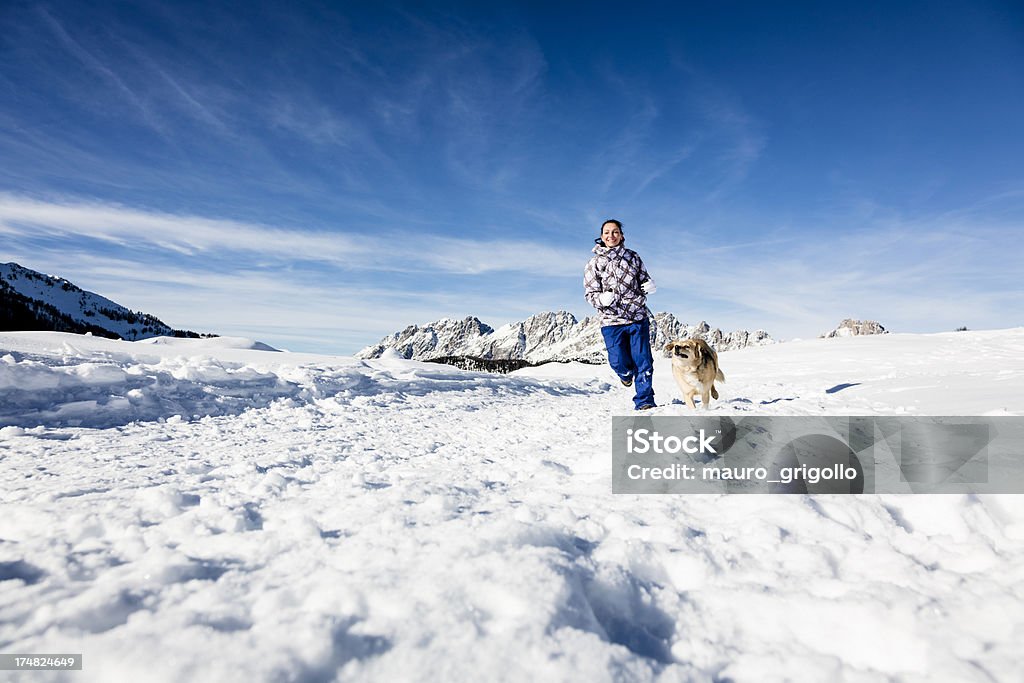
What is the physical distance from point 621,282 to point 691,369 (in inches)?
66.3

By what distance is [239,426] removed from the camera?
16.5 ft

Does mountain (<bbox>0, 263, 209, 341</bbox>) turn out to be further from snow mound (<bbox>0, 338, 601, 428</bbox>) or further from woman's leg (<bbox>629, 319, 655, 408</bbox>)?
woman's leg (<bbox>629, 319, 655, 408</bbox>)

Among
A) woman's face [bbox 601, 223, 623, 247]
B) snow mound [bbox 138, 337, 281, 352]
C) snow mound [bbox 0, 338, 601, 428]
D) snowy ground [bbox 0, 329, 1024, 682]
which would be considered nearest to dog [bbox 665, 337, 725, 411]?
woman's face [bbox 601, 223, 623, 247]

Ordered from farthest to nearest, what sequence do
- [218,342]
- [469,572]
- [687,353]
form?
[218,342] < [687,353] < [469,572]

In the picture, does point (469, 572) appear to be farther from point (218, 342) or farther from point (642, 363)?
point (218, 342)

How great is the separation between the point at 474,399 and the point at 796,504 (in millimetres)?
6133

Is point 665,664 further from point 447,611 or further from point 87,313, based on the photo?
point 87,313

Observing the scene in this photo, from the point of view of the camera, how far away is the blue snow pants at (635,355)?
22.0 ft

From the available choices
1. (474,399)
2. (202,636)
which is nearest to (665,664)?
(202,636)

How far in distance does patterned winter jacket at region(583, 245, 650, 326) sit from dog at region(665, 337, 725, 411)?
3.14 ft

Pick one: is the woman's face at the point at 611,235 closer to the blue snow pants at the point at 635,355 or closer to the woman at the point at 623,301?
the woman at the point at 623,301

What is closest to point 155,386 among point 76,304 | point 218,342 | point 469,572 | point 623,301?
point 469,572

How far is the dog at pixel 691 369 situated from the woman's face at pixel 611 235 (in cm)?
190

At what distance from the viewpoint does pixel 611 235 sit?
7.08m
